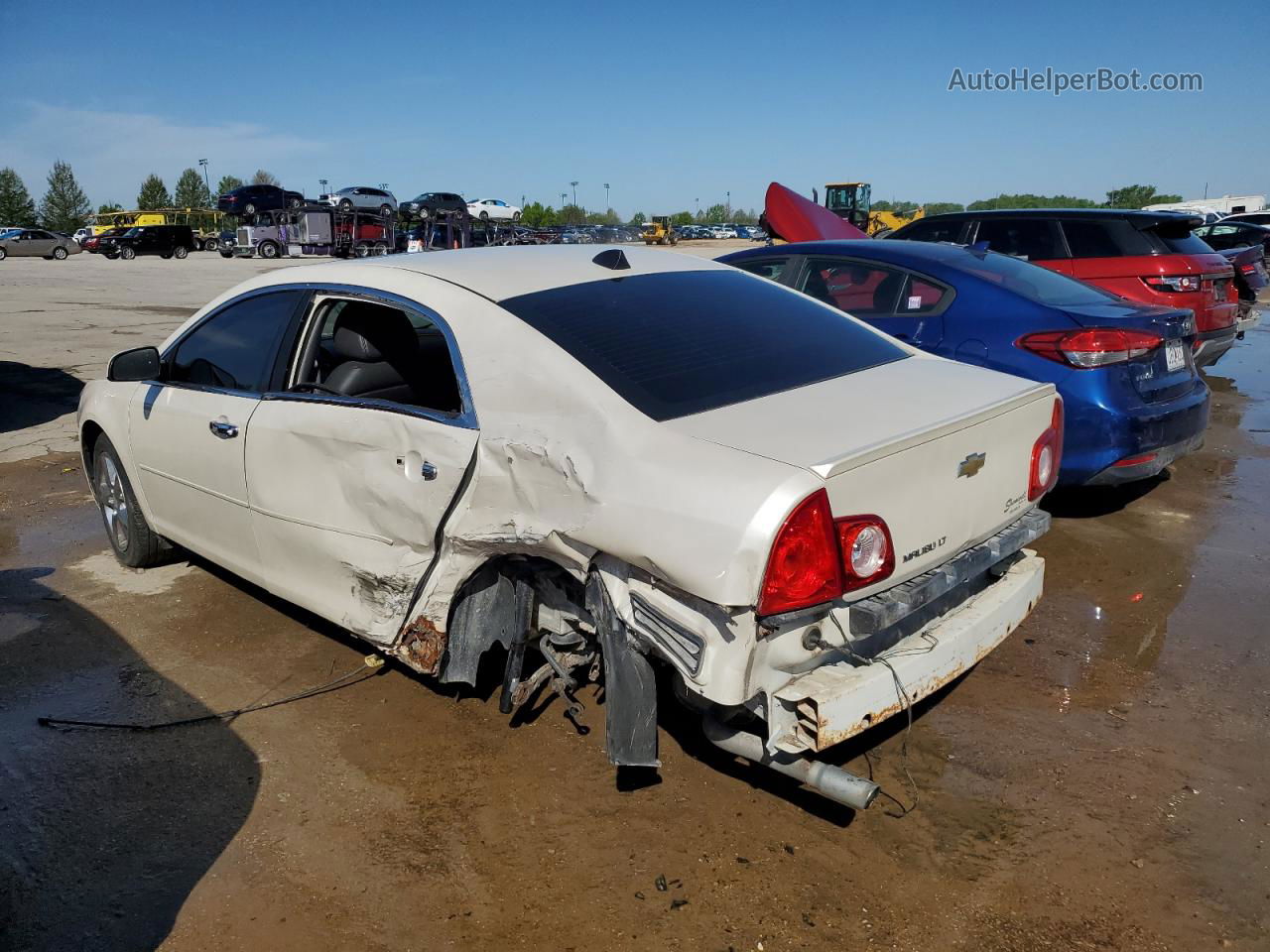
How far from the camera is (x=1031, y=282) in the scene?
5.48 metres

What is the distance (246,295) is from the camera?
403 cm

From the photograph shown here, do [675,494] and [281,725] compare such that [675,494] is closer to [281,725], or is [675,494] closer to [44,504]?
[281,725]

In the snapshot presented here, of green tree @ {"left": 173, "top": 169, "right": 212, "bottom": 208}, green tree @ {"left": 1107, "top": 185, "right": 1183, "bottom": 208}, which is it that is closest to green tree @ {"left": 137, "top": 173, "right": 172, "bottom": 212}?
green tree @ {"left": 173, "top": 169, "right": 212, "bottom": 208}

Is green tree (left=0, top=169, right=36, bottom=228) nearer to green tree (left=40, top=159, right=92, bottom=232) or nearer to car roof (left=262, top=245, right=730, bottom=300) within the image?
green tree (left=40, top=159, right=92, bottom=232)

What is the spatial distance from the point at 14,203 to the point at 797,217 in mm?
95567

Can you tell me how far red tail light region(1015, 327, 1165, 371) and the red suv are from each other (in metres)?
3.22

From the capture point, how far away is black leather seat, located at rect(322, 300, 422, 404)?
3.62 meters

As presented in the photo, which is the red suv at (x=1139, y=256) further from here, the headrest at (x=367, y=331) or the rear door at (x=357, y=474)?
the rear door at (x=357, y=474)

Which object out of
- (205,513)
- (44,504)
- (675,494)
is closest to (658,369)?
(675,494)

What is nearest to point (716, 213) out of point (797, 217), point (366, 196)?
point (366, 196)

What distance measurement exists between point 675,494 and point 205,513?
2536mm

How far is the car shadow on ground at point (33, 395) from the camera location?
851 cm

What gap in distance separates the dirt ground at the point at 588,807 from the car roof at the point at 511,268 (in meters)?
1.53

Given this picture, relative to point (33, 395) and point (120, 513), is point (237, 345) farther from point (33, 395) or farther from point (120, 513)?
point (33, 395)
